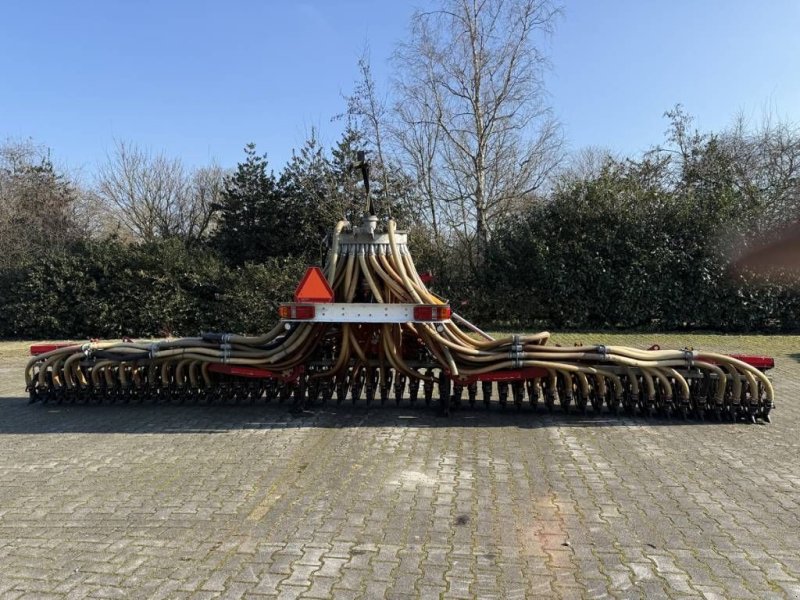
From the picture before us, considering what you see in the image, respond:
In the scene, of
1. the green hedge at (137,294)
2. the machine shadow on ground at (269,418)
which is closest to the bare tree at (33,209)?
the green hedge at (137,294)

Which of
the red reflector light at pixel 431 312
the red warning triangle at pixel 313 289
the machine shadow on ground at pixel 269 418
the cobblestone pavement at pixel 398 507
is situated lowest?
the cobblestone pavement at pixel 398 507

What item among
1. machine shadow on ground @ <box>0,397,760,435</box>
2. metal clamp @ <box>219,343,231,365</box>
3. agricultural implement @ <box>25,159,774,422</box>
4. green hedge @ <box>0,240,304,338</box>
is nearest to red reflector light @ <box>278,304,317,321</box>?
agricultural implement @ <box>25,159,774,422</box>

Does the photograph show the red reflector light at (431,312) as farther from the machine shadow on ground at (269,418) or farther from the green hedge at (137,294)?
the green hedge at (137,294)

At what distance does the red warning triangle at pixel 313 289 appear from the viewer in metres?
6.02

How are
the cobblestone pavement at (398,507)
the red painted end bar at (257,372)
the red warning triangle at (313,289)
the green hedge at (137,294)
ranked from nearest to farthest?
1. the cobblestone pavement at (398,507)
2. the red warning triangle at (313,289)
3. the red painted end bar at (257,372)
4. the green hedge at (137,294)

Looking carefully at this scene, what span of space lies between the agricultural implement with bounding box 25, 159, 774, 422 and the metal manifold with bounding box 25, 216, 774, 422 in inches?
0.5

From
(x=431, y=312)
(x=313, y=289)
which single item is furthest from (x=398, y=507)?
(x=313, y=289)

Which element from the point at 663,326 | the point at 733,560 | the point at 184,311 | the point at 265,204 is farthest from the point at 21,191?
the point at 733,560

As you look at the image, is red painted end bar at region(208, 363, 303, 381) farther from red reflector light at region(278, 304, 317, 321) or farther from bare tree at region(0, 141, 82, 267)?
bare tree at region(0, 141, 82, 267)

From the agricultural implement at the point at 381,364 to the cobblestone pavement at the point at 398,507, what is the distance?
0.37 metres

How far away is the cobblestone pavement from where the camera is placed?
3105 mm

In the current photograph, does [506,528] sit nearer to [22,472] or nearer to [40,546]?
[40,546]

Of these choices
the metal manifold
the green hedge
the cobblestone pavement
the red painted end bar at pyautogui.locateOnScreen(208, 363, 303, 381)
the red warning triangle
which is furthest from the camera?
the green hedge

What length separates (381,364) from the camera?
6.48m
